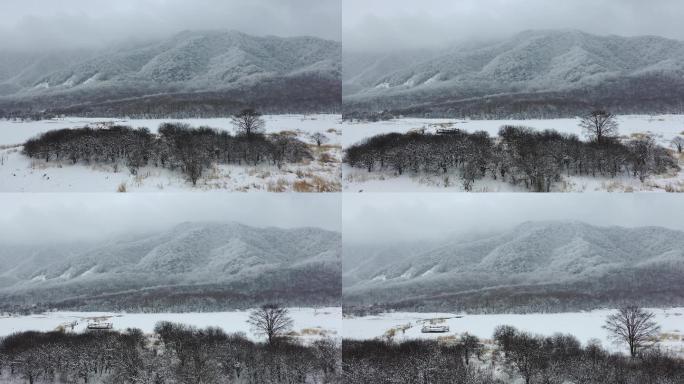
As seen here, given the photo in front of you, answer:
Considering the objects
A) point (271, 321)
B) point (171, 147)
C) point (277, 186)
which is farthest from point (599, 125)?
point (171, 147)

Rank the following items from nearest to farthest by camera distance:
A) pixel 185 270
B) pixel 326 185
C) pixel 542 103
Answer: pixel 326 185, pixel 542 103, pixel 185 270

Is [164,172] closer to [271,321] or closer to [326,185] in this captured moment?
[326,185]

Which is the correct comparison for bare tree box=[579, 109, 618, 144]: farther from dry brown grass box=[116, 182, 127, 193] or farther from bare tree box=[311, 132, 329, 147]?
dry brown grass box=[116, 182, 127, 193]

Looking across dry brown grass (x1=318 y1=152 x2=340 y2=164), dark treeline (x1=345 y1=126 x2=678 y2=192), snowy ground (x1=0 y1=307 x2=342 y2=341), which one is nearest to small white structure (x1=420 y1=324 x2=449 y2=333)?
snowy ground (x1=0 y1=307 x2=342 y2=341)

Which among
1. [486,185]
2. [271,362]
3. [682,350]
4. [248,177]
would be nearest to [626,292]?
[682,350]

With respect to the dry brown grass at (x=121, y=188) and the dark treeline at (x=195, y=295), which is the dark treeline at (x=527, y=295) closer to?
the dark treeline at (x=195, y=295)

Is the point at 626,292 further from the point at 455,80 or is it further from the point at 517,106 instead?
the point at 455,80
